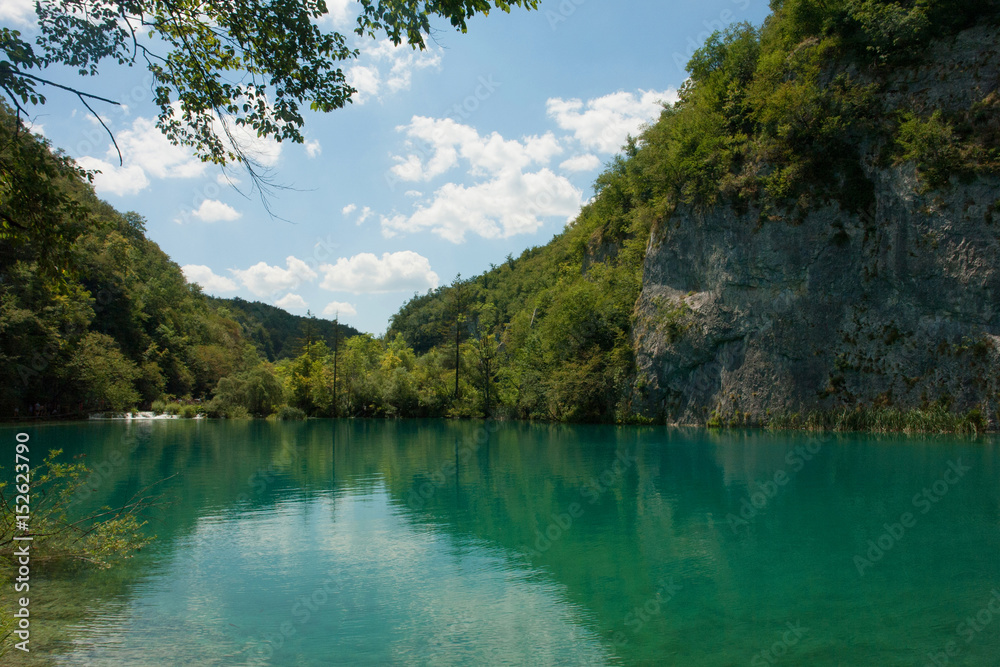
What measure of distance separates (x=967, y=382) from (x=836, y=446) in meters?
9.12

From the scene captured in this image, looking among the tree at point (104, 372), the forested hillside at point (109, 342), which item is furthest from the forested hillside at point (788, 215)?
the tree at point (104, 372)

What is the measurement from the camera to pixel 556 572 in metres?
9.02

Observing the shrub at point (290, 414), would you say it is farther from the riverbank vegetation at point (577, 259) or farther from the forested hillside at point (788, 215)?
the forested hillside at point (788, 215)

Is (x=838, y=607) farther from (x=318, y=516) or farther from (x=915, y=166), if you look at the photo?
(x=915, y=166)

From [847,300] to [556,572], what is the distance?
30.8m

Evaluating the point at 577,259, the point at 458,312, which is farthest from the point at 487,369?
the point at 577,259

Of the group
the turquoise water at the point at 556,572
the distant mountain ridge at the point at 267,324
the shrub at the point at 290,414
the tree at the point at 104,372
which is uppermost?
the distant mountain ridge at the point at 267,324

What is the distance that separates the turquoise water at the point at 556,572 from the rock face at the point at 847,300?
12.9 m

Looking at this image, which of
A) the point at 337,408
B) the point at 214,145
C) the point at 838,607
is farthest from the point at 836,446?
the point at 337,408

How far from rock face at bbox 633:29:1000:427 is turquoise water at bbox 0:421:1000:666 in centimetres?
1286

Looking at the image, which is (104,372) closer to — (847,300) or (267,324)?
(847,300)

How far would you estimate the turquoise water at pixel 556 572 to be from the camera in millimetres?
6410

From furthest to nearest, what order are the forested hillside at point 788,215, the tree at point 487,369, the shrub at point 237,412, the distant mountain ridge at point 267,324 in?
1. the distant mountain ridge at point 267,324
2. the shrub at point 237,412
3. the tree at point 487,369
4. the forested hillside at point 788,215

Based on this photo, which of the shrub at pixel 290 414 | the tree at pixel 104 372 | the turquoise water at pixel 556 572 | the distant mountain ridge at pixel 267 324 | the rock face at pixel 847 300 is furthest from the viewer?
the distant mountain ridge at pixel 267 324
